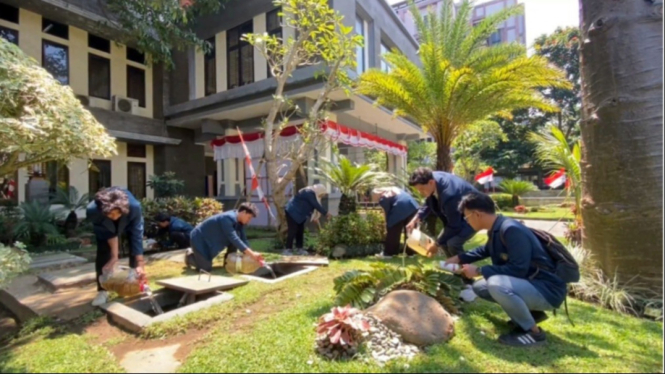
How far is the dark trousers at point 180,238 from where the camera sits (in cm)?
748

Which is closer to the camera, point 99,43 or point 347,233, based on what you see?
point 347,233

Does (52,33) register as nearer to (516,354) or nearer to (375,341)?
(375,341)

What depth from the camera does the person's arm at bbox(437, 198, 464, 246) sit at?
4.46 m

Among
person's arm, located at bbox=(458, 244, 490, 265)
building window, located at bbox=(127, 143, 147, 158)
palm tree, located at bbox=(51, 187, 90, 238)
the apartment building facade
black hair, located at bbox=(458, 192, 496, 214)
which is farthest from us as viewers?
building window, located at bbox=(127, 143, 147, 158)

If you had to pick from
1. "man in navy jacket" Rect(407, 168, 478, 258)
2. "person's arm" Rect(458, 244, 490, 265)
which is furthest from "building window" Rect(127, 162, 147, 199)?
"person's arm" Rect(458, 244, 490, 265)

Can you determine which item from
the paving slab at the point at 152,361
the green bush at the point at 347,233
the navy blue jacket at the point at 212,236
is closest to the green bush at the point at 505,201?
the green bush at the point at 347,233

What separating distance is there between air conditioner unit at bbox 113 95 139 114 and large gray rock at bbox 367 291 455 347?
12.2 meters

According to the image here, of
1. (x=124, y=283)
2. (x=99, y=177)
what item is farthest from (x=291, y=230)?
(x=99, y=177)

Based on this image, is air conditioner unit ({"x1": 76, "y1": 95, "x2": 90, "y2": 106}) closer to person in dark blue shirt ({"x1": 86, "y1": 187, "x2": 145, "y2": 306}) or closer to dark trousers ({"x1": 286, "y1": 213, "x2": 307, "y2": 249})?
dark trousers ({"x1": 286, "y1": 213, "x2": 307, "y2": 249})

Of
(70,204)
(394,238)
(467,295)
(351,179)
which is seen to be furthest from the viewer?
(70,204)

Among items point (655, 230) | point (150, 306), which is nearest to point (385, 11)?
point (655, 230)

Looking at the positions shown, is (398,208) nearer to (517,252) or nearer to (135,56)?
(517,252)

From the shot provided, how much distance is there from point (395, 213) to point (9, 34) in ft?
38.2

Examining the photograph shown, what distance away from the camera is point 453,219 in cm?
450
